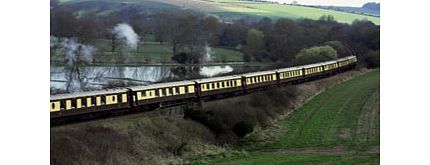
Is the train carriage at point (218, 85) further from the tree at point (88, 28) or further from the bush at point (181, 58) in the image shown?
the bush at point (181, 58)

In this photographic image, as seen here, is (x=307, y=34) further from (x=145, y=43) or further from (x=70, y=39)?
(x=70, y=39)

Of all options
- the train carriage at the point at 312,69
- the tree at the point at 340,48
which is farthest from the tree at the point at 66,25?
the tree at the point at 340,48

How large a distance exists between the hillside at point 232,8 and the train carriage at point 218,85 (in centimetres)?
318

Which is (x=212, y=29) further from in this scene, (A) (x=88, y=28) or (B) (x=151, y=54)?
(A) (x=88, y=28)

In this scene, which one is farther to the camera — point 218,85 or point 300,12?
point 218,85

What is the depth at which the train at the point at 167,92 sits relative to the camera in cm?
1510

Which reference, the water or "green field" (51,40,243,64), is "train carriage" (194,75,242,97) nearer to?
the water

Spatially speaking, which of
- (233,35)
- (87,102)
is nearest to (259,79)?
(87,102)

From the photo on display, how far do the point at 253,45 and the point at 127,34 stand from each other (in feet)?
32.6

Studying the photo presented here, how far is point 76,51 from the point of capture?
30578 millimetres

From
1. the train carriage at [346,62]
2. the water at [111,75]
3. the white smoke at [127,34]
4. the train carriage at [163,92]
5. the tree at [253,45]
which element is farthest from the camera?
the white smoke at [127,34]

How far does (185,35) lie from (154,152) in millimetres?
31321

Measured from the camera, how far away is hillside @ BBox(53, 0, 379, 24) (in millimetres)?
16078
